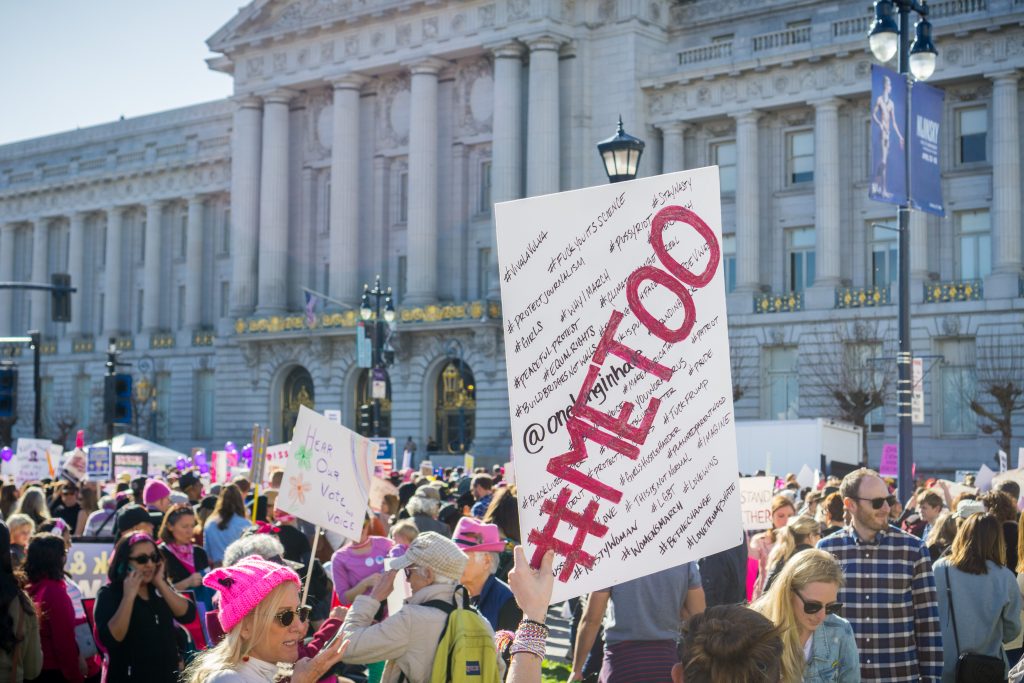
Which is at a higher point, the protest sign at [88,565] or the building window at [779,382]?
the building window at [779,382]

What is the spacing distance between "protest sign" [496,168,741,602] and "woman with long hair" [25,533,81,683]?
421 centimetres

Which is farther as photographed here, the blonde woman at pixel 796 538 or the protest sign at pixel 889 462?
the protest sign at pixel 889 462

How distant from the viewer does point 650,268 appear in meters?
5.68

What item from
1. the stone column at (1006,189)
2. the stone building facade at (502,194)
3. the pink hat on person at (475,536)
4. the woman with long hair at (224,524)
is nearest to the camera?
the pink hat on person at (475,536)

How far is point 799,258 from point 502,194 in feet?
34.4

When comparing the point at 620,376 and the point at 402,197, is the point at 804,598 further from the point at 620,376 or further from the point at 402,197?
the point at 402,197

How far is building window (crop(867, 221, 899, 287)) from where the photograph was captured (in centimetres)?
4606

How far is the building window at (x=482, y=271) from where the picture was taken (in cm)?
5503

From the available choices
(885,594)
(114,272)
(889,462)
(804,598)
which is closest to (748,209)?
(889,462)

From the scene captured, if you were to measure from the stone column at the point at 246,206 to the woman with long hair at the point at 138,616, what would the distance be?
Answer: 52.9 m

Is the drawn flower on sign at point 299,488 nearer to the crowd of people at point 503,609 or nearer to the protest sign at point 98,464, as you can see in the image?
the crowd of people at point 503,609

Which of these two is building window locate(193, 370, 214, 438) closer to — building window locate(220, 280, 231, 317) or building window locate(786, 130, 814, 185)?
building window locate(220, 280, 231, 317)

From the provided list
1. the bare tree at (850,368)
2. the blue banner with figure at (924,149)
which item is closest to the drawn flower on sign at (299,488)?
the blue banner with figure at (924,149)

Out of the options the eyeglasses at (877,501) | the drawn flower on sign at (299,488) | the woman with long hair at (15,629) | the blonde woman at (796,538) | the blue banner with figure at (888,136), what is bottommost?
the woman with long hair at (15,629)
